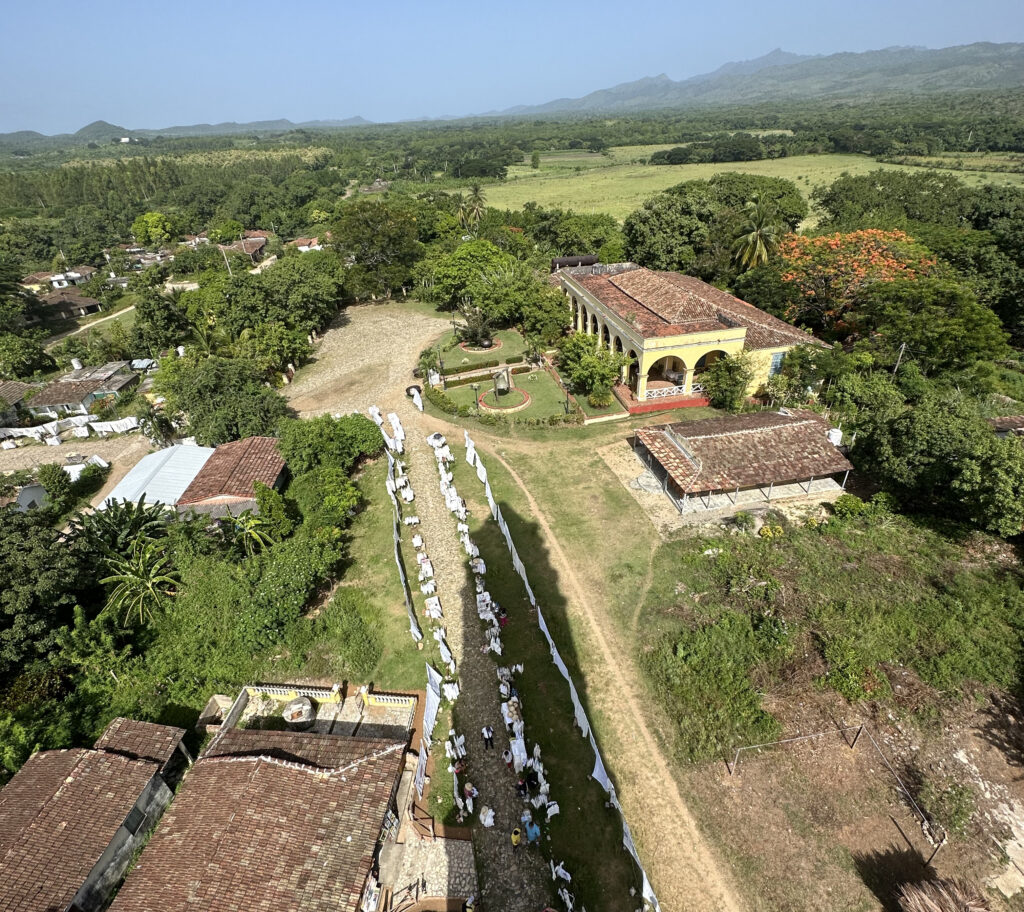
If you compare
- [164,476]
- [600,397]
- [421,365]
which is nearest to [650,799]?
[600,397]

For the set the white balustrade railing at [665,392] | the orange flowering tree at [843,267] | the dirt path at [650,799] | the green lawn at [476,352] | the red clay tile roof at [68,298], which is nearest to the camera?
the dirt path at [650,799]

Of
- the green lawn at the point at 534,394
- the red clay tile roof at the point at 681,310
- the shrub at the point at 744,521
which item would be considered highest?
the red clay tile roof at the point at 681,310

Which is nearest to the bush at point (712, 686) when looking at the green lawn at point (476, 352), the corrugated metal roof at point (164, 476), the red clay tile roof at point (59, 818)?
the red clay tile roof at point (59, 818)

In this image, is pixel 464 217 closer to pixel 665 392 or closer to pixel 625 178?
pixel 665 392

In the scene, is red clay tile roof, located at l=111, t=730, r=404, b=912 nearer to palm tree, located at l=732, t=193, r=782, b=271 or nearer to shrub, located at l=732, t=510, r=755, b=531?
shrub, located at l=732, t=510, r=755, b=531

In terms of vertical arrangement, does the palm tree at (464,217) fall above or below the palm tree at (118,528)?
above

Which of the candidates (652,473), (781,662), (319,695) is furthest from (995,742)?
(319,695)

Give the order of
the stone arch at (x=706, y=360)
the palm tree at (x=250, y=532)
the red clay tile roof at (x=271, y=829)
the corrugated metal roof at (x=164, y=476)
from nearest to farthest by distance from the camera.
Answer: the red clay tile roof at (x=271, y=829) < the palm tree at (x=250, y=532) < the corrugated metal roof at (x=164, y=476) < the stone arch at (x=706, y=360)

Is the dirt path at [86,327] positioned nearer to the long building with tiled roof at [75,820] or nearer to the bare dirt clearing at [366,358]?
the bare dirt clearing at [366,358]
